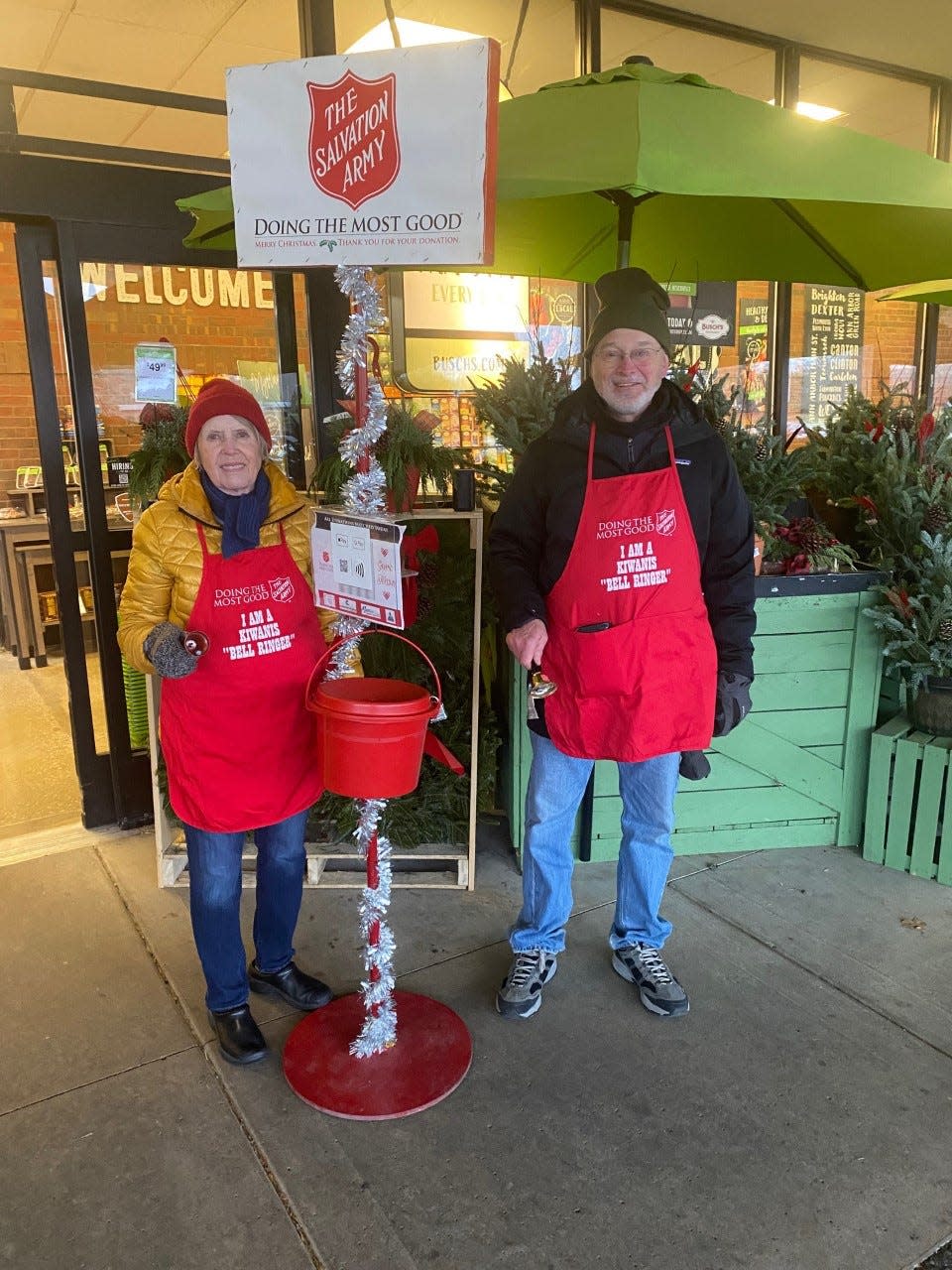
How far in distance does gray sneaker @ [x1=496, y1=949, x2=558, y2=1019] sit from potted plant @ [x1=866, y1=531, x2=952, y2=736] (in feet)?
5.64

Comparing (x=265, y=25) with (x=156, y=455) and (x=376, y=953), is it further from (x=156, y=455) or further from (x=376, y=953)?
(x=376, y=953)

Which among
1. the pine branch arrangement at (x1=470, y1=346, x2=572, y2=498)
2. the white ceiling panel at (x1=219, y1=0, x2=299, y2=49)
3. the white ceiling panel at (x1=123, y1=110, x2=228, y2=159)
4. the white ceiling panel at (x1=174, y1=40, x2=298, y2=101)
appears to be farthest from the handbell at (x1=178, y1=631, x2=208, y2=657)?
the white ceiling panel at (x1=219, y1=0, x2=299, y2=49)

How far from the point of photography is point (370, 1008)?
2.36 metres

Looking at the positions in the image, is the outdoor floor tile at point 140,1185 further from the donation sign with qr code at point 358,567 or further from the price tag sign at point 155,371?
the price tag sign at point 155,371

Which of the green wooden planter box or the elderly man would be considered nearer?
the elderly man

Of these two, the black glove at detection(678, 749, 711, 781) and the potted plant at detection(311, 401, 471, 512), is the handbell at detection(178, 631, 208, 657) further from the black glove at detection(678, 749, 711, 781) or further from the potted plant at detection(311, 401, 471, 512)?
the black glove at detection(678, 749, 711, 781)

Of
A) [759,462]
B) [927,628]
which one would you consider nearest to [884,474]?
[759,462]

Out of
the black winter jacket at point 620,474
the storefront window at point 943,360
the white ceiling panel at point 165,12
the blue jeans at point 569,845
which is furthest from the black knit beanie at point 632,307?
the storefront window at point 943,360

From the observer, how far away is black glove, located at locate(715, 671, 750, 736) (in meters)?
2.52

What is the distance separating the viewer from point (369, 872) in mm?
2297

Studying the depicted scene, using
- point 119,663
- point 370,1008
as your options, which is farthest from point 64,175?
point 370,1008

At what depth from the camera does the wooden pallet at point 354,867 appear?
3295 millimetres

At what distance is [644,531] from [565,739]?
0.59m

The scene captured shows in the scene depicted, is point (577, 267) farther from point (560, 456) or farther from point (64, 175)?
point (64, 175)
